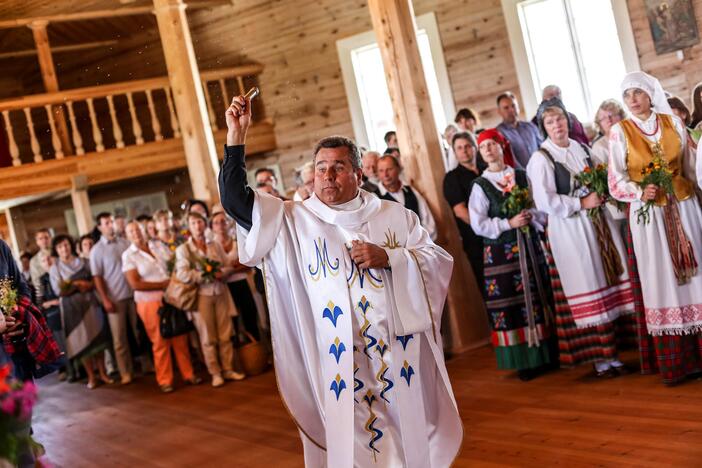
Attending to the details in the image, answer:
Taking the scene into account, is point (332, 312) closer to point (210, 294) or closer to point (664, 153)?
point (664, 153)

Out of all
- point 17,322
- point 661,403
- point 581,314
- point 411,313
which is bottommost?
point 661,403

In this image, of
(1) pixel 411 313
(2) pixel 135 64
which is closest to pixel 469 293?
(1) pixel 411 313

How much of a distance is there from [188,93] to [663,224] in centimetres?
578

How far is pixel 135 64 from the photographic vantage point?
13.2 metres

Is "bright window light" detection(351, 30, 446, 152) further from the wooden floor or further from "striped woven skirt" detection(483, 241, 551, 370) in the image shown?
"striped woven skirt" detection(483, 241, 551, 370)

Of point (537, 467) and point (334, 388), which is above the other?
point (334, 388)

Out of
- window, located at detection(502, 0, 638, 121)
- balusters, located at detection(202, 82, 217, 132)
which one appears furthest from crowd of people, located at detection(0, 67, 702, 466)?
balusters, located at detection(202, 82, 217, 132)

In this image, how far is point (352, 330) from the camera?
3.13m

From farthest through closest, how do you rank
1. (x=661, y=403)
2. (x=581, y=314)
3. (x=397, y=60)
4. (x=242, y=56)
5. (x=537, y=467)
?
(x=242, y=56) → (x=397, y=60) → (x=581, y=314) → (x=661, y=403) → (x=537, y=467)

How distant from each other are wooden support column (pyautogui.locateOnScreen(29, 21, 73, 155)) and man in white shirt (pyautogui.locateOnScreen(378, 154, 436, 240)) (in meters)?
6.56

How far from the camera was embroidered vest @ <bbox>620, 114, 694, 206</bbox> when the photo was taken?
14.6 feet

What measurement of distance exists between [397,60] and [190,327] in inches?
116

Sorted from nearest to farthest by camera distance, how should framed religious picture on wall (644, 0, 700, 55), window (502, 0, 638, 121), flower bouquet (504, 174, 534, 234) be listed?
flower bouquet (504, 174, 534, 234), framed religious picture on wall (644, 0, 700, 55), window (502, 0, 638, 121)

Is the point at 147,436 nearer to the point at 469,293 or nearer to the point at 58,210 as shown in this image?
the point at 469,293
